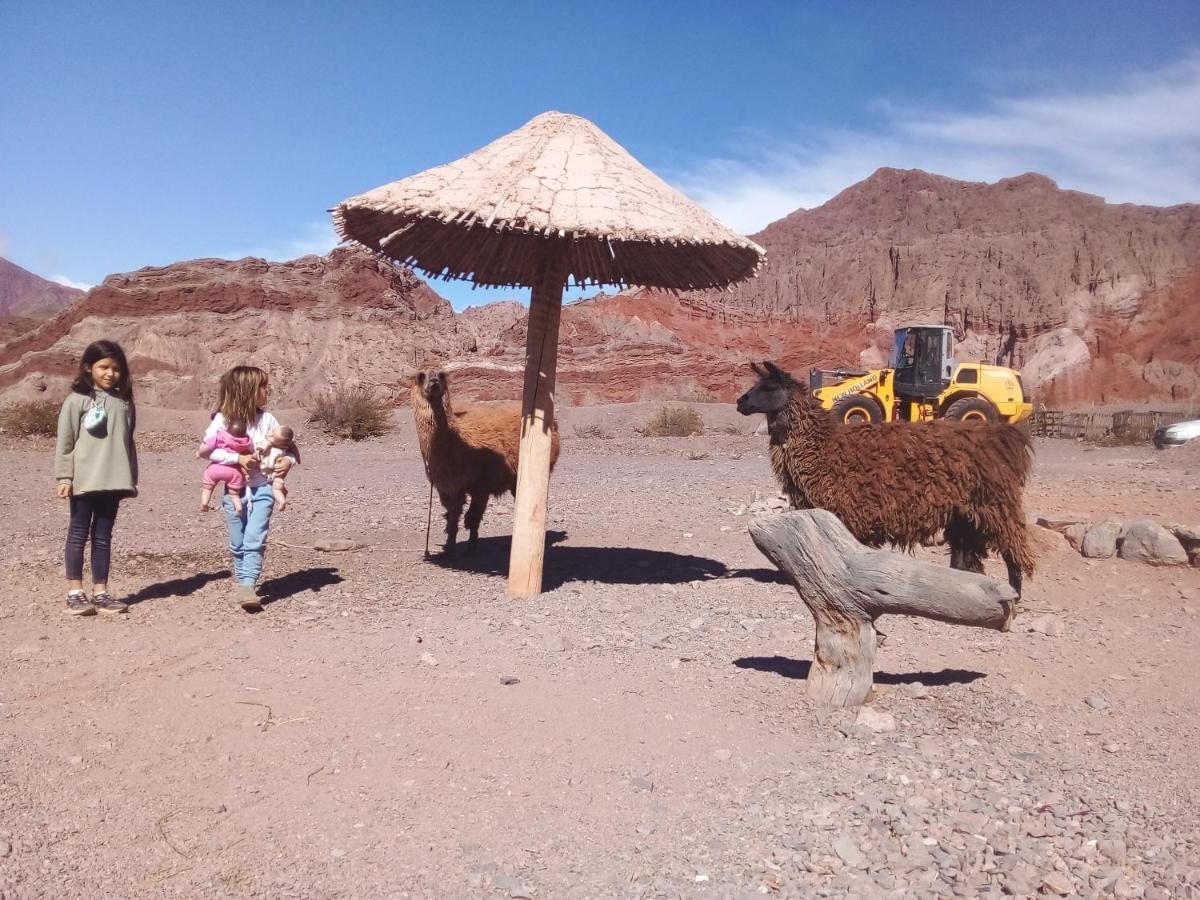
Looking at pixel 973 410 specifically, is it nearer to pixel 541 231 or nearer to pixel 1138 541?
pixel 1138 541

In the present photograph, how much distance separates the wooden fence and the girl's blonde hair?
87.4ft

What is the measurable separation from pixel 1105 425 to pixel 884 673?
1151 inches

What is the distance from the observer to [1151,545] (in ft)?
25.2

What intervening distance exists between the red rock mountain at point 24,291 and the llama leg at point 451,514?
12195 centimetres

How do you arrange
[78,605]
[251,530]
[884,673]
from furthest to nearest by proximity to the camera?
[251,530] → [78,605] → [884,673]

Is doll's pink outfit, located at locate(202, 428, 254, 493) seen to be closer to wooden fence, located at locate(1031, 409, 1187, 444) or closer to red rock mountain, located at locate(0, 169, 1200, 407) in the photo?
red rock mountain, located at locate(0, 169, 1200, 407)

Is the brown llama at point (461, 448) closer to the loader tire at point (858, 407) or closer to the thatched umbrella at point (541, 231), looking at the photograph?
the thatched umbrella at point (541, 231)

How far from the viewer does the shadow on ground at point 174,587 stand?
6566mm

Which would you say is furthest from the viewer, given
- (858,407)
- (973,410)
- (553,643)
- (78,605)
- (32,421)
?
(32,421)

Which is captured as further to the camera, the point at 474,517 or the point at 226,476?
the point at 474,517

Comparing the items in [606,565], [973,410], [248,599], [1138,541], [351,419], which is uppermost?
[973,410]

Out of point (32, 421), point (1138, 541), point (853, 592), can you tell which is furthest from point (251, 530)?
point (32, 421)

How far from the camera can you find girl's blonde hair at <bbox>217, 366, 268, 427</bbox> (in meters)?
6.17

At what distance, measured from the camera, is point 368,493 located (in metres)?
12.9
